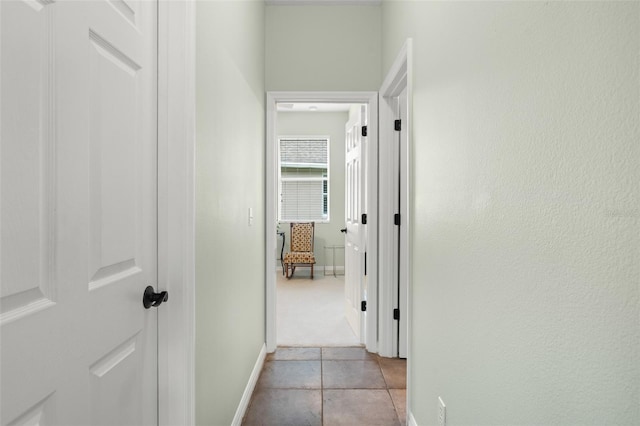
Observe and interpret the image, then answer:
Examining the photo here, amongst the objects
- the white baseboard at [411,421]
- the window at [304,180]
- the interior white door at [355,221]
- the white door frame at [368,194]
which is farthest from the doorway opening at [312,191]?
the white baseboard at [411,421]

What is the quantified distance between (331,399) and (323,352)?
2.15 ft

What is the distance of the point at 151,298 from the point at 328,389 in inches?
63.3

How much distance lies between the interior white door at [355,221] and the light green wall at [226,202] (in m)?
0.90

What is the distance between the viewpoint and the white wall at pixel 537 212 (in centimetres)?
64

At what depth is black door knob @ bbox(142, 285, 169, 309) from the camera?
3.52 ft

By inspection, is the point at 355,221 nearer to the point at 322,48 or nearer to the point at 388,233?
the point at 388,233

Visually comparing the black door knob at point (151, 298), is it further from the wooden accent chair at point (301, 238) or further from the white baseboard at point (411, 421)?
the wooden accent chair at point (301, 238)

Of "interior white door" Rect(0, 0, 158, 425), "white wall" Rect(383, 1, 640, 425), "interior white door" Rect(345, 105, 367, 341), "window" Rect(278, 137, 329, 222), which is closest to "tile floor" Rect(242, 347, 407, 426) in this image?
"interior white door" Rect(345, 105, 367, 341)

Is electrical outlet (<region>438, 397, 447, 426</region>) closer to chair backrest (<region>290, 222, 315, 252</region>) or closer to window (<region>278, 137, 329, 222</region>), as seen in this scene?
chair backrest (<region>290, 222, 315, 252</region>)

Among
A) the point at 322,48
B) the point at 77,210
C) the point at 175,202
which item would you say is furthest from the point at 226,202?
the point at 322,48

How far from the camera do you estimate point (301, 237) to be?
238 inches

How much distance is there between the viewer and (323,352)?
9.37ft

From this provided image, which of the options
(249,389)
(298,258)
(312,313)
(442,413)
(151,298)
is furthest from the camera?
(298,258)

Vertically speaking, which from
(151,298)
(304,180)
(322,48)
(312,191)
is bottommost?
(151,298)
